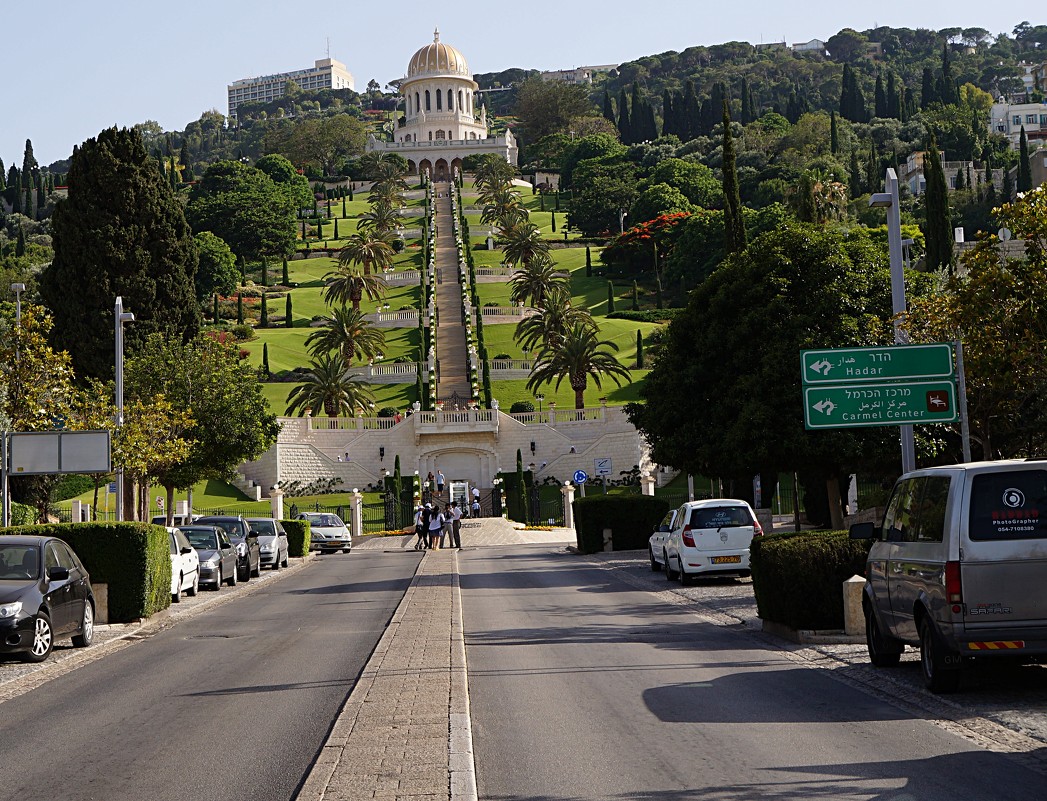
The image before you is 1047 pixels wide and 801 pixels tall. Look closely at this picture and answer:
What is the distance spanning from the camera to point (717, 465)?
3086 centimetres

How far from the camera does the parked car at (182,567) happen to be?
25.1 m

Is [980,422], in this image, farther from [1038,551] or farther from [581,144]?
[581,144]

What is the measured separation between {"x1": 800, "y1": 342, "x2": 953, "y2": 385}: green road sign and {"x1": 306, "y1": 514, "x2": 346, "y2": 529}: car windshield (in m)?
32.8

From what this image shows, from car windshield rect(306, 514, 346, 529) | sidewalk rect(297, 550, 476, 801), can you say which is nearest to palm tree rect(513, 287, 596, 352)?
car windshield rect(306, 514, 346, 529)

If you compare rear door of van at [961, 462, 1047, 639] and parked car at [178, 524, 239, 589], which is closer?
rear door of van at [961, 462, 1047, 639]

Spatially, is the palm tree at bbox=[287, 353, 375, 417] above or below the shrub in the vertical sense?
below

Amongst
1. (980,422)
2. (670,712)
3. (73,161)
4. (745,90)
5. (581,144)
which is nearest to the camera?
(670,712)

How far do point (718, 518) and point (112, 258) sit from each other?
31.6 m

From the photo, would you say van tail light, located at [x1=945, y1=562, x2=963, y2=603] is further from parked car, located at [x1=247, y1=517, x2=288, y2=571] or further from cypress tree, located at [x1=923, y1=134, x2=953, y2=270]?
cypress tree, located at [x1=923, y1=134, x2=953, y2=270]

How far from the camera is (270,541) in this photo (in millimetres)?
36750

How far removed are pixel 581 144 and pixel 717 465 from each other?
431 ft

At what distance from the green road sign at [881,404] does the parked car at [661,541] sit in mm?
9085

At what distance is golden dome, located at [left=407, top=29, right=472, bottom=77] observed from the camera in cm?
18412

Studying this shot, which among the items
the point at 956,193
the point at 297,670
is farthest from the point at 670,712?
the point at 956,193
